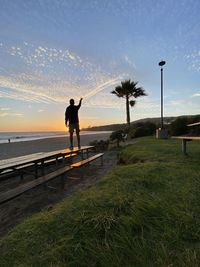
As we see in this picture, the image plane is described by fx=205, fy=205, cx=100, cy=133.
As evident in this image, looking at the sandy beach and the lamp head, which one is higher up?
the lamp head

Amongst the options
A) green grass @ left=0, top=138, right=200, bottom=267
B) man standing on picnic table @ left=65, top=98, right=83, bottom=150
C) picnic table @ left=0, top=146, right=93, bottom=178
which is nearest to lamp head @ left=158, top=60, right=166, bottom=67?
man standing on picnic table @ left=65, top=98, right=83, bottom=150

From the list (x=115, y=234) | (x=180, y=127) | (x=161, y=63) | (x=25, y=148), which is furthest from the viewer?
(x=180, y=127)

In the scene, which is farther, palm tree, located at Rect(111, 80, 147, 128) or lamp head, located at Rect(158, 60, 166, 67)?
palm tree, located at Rect(111, 80, 147, 128)

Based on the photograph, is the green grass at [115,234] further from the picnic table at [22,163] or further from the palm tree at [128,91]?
the palm tree at [128,91]


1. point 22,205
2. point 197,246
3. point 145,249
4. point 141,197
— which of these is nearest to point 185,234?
point 197,246

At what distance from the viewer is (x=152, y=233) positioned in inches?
71.7

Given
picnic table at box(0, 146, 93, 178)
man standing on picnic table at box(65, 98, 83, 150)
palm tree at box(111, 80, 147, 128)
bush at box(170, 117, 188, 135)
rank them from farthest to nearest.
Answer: palm tree at box(111, 80, 147, 128) < bush at box(170, 117, 188, 135) < man standing on picnic table at box(65, 98, 83, 150) < picnic table at box(0, 146, 93, 178)

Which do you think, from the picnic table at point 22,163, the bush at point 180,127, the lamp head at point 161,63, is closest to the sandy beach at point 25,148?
the picnic table at point 22,163

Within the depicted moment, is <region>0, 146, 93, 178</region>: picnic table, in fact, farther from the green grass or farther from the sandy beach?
the sandy beach

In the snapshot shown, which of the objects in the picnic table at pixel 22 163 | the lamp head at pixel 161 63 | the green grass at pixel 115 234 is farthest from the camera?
the lamp head at pixel 161 63

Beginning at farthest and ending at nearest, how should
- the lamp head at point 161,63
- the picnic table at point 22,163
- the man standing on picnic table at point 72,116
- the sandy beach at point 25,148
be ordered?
1. the lamp head at point 161,63
2. the sandy beach at point 25,148
3. the man standing on picnic table at point 72,116
4. the picnic table at point 22,163

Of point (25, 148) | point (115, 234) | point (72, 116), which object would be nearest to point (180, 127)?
point (25, 148)

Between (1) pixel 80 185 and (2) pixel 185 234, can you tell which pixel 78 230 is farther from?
(1) pixel 80 185

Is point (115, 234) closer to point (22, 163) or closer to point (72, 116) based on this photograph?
point (22, 163)
